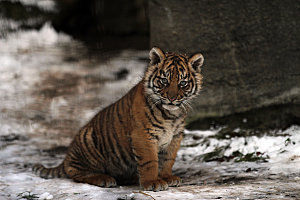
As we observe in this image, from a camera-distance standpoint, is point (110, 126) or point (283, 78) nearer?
point (110, 126)

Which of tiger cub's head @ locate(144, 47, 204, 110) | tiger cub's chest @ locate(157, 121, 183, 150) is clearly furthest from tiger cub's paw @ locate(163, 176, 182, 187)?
tiger cub's head @ locate(144, 47, 204, 110)

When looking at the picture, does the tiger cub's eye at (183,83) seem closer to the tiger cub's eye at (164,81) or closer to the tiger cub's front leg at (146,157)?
the tiger cub's eye at (164,81)

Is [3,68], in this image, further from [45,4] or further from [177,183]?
[177,183]

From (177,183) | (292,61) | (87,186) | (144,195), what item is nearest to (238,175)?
(177,183)

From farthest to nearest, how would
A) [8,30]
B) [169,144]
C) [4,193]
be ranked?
[8,30], [169,144], [4,193]

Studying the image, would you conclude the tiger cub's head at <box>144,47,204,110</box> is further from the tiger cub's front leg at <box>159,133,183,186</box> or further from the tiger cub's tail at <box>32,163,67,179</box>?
the tiger cub's tail at <box>32,163,67,179</box>

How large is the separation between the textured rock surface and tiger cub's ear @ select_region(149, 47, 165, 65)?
192 centimetres

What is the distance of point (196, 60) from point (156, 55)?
0.40 m

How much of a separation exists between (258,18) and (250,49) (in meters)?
0.42

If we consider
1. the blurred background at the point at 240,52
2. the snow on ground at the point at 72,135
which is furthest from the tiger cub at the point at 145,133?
the blurred background at the point at 240,52

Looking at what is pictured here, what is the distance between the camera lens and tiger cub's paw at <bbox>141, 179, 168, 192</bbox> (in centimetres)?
378

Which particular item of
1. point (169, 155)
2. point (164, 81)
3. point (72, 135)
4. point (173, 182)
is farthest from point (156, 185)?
point (72, 135)

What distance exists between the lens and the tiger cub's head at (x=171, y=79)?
12.6 ft

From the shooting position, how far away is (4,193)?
12.8 ft
